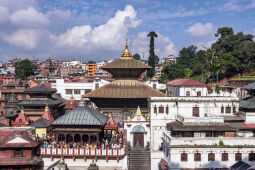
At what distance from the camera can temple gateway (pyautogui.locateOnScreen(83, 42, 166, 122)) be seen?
52.6m

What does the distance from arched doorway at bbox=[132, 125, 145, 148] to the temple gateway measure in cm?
1015

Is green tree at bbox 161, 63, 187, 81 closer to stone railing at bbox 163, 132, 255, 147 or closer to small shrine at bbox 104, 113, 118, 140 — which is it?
small shrine at bbox 104, 113, 118, 140

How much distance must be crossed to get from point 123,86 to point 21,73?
102622 millimetres

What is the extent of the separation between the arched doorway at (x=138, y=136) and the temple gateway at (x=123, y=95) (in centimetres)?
1015

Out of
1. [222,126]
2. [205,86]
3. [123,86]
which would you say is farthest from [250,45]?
[222,126]

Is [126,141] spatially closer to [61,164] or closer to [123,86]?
[61,164]

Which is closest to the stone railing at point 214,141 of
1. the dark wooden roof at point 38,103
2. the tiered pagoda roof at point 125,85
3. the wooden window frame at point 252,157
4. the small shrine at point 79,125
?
the wooden window frame at point 252,157

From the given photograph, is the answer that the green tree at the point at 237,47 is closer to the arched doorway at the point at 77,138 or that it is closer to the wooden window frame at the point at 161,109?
the wooden window frame at the point at 161,109

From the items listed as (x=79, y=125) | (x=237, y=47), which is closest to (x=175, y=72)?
(x=237, y=47)

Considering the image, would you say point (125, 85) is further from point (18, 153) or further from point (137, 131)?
point (18, 153)

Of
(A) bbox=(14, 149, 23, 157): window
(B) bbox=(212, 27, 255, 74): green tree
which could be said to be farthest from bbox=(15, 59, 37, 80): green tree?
(A) bbox=(14, 149, 23, 157): window

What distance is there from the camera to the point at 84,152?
3753 cm

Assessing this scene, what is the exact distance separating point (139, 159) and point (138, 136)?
12.9 feet

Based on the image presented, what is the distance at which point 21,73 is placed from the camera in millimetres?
146500
